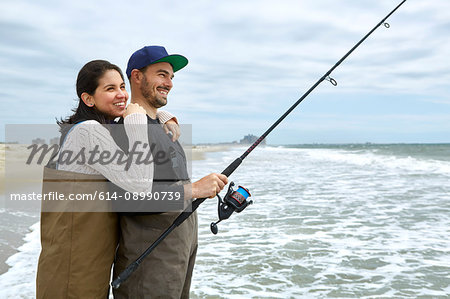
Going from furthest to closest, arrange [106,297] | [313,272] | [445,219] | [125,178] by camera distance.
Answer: [445,219]
[313,272]
[106,297]
[125,178]

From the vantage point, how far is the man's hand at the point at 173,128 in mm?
2060

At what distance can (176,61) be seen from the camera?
2051 mm

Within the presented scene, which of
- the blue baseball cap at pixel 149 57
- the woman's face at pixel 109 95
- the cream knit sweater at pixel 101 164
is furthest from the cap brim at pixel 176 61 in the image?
the cream knit sweater at pixel 101 164

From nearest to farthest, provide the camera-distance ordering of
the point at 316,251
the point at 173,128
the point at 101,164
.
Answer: the point at 101,164 → the point at 173,128 → the point at 316,251

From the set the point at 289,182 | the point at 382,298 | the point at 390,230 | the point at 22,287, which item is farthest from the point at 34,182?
the point at 382,298

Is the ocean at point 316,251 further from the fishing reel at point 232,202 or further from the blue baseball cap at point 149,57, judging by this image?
the blue baseball cap at point 149,57

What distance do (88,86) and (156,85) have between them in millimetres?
327

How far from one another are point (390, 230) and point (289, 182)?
5639 mm

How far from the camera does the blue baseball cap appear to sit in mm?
1972

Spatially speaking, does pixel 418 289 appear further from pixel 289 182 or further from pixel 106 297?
pixel 289 182

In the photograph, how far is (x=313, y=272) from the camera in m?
4.08

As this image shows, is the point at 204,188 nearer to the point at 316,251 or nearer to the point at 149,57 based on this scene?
the point at 149,57

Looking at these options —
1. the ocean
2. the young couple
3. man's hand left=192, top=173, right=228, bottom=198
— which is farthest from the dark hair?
the ocean

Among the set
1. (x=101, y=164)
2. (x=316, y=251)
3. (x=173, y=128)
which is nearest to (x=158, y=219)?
(x=101, y=164)
